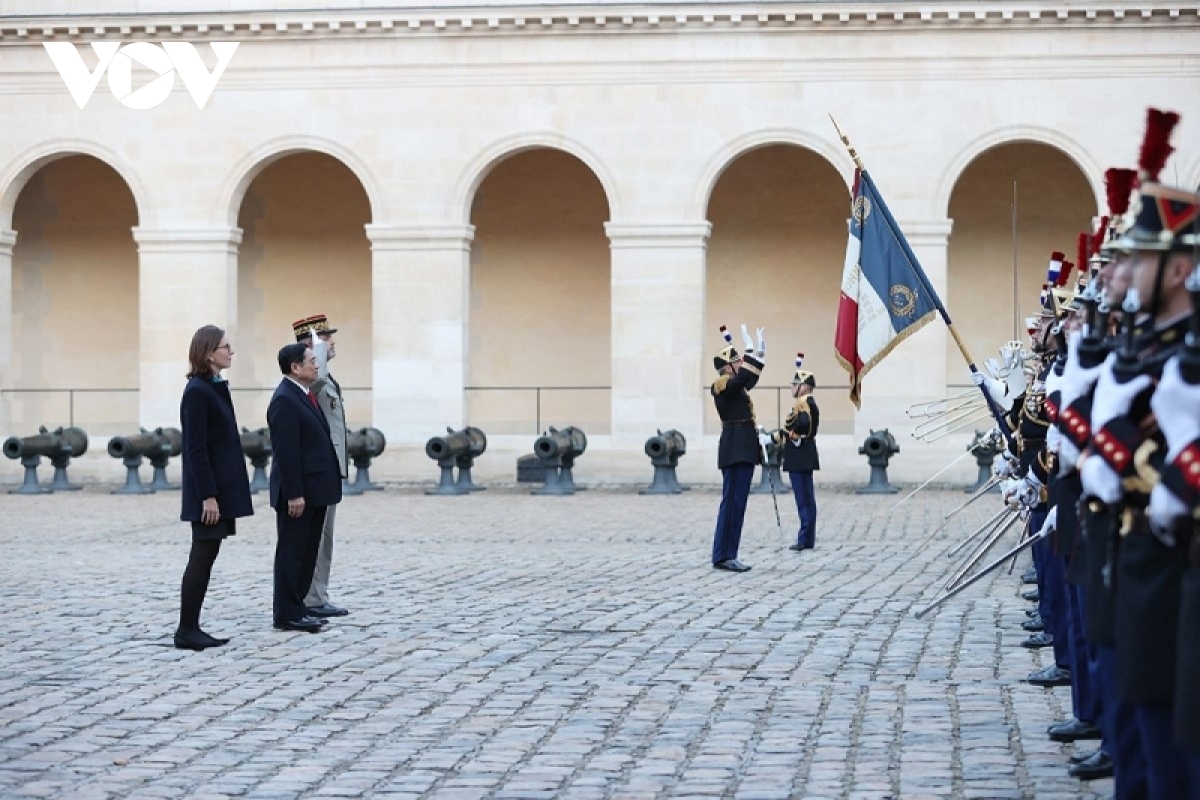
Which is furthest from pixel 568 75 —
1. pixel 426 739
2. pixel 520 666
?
pixel 426 739

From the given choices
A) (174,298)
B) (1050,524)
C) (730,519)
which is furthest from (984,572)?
(174,298)

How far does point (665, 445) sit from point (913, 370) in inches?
199

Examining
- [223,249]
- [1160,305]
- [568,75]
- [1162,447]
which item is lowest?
[1162,447]

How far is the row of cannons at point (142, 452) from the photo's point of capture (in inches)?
1056

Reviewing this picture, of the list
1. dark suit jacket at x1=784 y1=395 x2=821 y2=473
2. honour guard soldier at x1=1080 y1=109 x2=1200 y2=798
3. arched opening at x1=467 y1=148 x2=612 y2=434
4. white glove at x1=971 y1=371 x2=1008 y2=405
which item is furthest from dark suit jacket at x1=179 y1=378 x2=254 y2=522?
arched opening at x1=467 y1=148 x2=612 y2=434

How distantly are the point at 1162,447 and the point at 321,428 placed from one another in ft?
23.7

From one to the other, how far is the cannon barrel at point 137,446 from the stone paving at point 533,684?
34.8ft

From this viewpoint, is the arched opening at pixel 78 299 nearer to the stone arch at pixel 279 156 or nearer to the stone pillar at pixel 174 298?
the stone pillar at pixel 174 298

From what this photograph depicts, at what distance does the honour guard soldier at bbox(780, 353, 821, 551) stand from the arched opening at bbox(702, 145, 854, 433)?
14503mm

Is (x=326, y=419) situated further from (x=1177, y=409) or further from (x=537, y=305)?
(x=537, y=305)

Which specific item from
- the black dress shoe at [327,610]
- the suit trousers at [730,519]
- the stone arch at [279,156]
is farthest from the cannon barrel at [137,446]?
the black dress shoe at [327,610]

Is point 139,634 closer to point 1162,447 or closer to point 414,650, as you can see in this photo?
point 414,650

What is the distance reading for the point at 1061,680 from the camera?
9.12 meters

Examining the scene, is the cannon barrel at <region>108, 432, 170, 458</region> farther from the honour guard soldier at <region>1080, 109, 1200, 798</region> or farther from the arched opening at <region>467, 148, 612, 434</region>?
the honour guard soldier at <region>1080, 109, 1200, 798</region>
